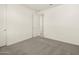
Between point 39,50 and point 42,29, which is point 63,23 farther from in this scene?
point 39,50

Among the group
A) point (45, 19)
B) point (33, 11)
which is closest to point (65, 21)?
point (45, 19)

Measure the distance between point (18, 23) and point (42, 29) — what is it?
2158 mm

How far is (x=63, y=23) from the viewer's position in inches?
152

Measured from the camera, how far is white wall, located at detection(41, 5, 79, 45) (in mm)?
3400

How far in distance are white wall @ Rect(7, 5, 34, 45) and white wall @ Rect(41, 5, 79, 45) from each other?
138cm

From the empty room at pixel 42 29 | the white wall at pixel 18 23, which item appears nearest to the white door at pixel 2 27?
the empty room at pixel 42 29

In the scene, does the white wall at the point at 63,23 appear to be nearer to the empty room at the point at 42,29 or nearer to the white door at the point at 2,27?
the empty room at the point at 42,29

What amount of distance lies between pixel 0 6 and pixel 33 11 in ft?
7.86

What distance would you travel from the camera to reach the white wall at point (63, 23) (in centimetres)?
340

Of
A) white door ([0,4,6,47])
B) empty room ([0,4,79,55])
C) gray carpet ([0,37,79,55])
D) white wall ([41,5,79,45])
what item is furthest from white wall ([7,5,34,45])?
white wall ([41,5,79,45])

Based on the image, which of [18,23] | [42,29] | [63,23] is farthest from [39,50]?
[42,29]

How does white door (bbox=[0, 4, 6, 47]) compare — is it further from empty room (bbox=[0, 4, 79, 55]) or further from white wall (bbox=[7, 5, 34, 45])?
white wall (bbox=[7, 5, 34, 45])

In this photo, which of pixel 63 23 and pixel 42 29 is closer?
pixel 63 23
